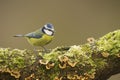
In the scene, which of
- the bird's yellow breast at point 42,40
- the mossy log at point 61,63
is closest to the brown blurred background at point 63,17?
the bird's yellow breast at point 42,40

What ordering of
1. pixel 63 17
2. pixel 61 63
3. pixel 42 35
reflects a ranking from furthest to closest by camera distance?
1. pixel 63 17
2. pixel 42 35
3. pixel 61 63

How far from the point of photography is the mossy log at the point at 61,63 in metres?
1.54

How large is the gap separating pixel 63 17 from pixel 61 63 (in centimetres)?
185

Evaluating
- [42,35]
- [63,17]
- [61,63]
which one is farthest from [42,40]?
[63,17]

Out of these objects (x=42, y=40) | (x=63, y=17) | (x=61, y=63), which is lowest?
(x=61, y=63)

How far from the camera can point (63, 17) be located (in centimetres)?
339

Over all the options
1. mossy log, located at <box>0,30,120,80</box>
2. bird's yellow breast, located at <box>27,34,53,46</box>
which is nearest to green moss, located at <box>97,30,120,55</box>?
mossy log, located at <box>0,30,120,80</box>

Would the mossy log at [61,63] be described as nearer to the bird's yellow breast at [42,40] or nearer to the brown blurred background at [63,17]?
the bird's yellow breast at [42,40]

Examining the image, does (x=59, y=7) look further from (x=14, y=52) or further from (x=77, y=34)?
(x=14, y=52)

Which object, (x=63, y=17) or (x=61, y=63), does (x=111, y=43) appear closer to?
(x=61, y=63)

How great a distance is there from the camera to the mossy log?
1.54 m

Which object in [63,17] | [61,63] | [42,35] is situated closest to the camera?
[61,63]

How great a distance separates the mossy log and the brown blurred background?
1.75 metres

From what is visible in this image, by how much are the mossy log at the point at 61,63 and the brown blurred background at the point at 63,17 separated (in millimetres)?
→ 1754
